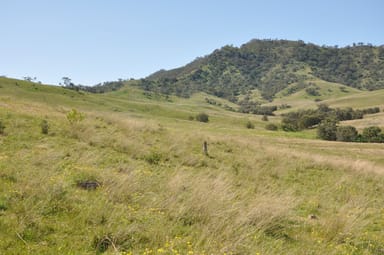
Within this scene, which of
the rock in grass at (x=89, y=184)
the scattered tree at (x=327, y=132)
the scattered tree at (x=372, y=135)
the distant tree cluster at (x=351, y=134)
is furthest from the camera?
the scattered tree at (x=327, y=132)

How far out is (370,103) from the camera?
4520 inches

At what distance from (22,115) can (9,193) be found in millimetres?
13832

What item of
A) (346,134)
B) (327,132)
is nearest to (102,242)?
(346,134)

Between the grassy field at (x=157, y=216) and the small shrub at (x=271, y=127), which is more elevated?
the grassy field at (x=157, y=216)

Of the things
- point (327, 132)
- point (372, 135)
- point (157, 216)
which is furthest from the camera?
point (327, 132)

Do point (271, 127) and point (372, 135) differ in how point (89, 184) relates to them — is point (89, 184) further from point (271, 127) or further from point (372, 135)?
point (271, 127)

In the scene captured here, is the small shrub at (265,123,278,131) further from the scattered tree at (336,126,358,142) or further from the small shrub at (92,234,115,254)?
the small shrub at (92,234,115,254)

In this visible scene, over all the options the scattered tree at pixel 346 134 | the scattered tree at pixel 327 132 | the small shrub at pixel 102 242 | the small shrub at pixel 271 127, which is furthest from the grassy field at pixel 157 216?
the small shrub at pixel 271 127

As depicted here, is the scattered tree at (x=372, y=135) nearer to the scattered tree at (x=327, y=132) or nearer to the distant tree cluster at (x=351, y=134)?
the distant tree cluster at (x=351, y=134)

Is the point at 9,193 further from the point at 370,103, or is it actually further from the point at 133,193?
the point at 370,103

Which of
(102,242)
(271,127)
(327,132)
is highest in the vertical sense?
(102,242)

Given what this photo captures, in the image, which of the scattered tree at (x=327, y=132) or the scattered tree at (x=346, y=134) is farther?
the scattered tree at (x=327, y=132)

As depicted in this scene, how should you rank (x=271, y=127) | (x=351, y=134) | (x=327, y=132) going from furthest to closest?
(x=271, y=127) < (x=327, y=132) < (x=351, y=134)

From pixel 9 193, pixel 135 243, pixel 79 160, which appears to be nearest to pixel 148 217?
pixel 135 243
